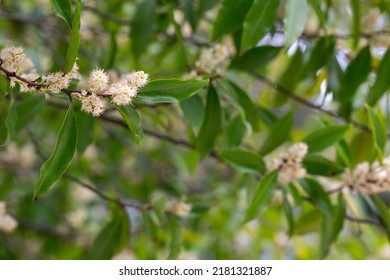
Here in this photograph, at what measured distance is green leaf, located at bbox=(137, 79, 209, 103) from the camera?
906 millimetres

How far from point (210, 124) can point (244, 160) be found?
0.12 metres

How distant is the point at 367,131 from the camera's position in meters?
1.50

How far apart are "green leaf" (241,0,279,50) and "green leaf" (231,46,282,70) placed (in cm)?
26

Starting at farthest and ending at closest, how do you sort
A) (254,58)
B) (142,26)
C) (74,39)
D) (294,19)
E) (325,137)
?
(142,26)
(254,58)
(325,137)
(294,19)
(74,39)

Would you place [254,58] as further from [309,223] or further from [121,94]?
[121,94]

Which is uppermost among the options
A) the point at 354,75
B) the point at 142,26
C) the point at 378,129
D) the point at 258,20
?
the point at 142,26

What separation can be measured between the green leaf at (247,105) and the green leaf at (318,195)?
18 cm

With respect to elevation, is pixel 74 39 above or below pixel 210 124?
below

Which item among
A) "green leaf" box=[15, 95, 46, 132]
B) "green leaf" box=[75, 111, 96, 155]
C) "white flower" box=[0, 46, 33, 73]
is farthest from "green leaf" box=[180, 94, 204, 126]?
"white flower" box=[0, 46, 33, 73]

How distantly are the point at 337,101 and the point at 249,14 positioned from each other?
1.50ft

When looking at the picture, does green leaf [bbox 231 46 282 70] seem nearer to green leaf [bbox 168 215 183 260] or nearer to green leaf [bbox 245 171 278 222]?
green leaf [bbox 245 171 278 222]

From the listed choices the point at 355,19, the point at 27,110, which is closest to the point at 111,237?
the point at 27,110

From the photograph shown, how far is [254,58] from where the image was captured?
1406 millimetres

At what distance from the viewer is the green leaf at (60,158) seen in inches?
34.8
